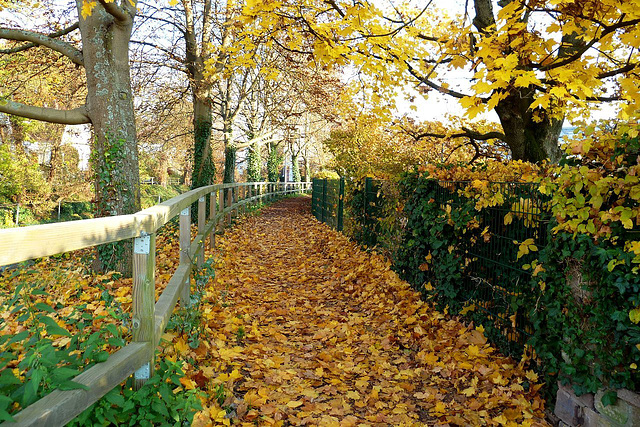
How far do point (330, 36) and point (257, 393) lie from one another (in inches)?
215

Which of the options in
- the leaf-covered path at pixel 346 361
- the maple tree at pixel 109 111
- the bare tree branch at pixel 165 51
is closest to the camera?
the leaf-covered path at pixel 346 361

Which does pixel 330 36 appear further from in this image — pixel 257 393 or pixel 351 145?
pixel 351 145

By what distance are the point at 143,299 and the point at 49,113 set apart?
6064 millimetres

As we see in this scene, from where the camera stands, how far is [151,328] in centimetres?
255

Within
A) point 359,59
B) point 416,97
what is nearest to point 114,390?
point 359,59

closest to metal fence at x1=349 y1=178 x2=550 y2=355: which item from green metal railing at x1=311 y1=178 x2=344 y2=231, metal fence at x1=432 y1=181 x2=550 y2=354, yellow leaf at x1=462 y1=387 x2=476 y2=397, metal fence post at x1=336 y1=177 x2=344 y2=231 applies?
metal fence at x1=432 y1=181 x2=550 y2=354

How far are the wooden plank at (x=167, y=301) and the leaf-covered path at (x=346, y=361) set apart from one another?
0.53 metres

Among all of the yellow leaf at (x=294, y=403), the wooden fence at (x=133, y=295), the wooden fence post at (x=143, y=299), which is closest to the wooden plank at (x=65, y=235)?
the wooden fence at (x=133, y=295)

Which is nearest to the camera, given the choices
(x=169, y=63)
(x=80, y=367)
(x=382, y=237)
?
(x=80, y=367)

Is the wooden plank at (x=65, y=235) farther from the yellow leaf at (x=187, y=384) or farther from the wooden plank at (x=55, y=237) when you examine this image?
the yellow leaf at (x=187, y=384)

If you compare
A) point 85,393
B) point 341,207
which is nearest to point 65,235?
point 85,393

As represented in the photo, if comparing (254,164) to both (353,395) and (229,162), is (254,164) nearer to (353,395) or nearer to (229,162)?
(229,162)

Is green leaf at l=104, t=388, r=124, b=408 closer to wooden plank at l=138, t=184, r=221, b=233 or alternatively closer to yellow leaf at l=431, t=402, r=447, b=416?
wooden plank at l=138, t=184, r=221, b=233

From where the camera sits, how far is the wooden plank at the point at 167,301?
2.76m
